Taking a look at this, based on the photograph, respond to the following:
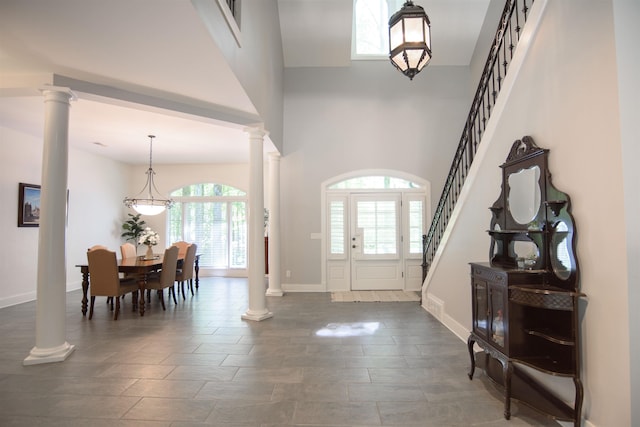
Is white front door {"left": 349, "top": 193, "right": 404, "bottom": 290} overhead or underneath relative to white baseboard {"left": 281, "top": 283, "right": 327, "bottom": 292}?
overhead

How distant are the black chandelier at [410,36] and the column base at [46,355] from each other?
4558 millimetres

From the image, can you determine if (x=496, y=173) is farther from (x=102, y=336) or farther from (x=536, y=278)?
(x=102, y=336)

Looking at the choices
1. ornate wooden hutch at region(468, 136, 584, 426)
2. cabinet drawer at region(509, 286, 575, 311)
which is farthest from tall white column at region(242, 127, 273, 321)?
cabinet drawer at region(509, 286, 575, 311)

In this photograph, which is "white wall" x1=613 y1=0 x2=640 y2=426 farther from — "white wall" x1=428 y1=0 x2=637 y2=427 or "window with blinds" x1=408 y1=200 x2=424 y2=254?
"window with blinds" x1=408 y1=200 x2=424 y2=254

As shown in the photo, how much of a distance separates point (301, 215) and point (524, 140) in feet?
15.1

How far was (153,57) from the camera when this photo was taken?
9.58ft

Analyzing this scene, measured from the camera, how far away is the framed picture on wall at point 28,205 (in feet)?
18.6

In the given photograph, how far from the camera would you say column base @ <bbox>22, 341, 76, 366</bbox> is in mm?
3117

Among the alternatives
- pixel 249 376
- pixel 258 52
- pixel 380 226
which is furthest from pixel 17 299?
pixel 380 226

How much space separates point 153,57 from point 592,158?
3534mm

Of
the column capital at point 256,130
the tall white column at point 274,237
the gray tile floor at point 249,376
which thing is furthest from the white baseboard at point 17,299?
the column capital at point 256,130

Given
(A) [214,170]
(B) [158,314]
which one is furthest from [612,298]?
(A) [214,170]

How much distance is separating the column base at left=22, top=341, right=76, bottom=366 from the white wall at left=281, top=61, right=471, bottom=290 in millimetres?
3913

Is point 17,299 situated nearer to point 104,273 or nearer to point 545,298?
point 104,273
